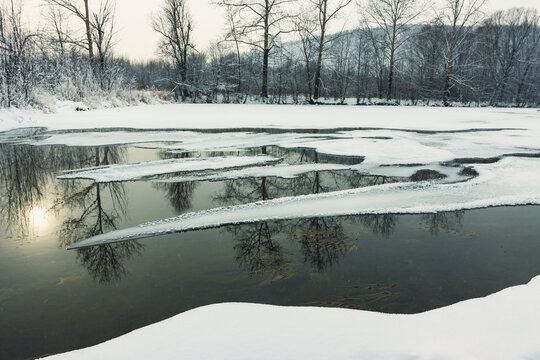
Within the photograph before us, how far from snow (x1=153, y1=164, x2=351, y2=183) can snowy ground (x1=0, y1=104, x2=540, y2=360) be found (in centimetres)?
3

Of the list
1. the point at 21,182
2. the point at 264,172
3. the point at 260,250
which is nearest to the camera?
the point at 260,250

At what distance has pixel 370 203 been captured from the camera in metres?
4.32

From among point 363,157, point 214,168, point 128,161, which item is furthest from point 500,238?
point 128,161

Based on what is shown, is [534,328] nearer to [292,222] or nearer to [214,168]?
[292,222]

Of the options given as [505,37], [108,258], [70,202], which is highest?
[505,37]

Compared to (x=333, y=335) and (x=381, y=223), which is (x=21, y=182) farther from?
(x=333, y=335)

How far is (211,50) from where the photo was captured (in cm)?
3397

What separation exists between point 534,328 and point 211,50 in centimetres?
3526

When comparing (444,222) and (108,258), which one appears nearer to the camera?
→ (108,258)

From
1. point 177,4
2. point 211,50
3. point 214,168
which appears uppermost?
point 177,4

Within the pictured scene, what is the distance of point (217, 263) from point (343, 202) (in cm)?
198

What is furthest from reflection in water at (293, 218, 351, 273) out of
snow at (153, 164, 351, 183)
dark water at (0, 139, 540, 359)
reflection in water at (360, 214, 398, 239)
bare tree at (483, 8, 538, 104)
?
bare tree at (483, 8, 538, 104)

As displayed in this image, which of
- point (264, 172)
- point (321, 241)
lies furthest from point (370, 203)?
point (264, 172)

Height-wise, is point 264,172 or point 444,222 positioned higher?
point 264,172
